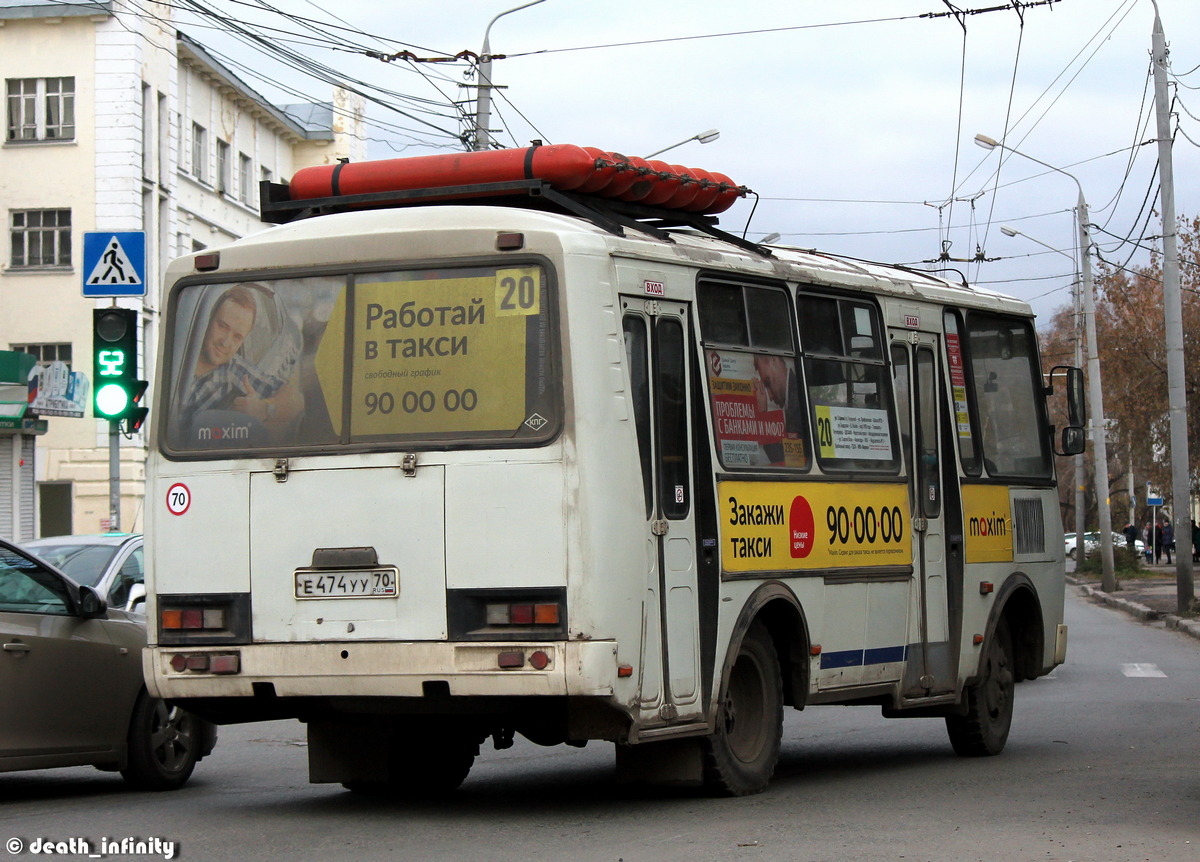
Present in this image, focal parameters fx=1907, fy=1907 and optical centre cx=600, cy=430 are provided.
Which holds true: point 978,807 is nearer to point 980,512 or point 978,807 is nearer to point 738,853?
point 738,853

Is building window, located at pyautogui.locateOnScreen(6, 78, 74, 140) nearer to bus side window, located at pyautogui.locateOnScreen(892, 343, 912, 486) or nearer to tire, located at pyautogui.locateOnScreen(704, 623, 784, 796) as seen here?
bus side window, located at pyautogui.locateOnScreen(892, 343, 912, 486)

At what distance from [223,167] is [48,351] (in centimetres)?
804

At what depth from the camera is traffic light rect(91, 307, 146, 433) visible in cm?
1484

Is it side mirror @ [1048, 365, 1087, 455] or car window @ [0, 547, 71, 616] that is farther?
side mirror @ [1048, 365, 1087, 455]

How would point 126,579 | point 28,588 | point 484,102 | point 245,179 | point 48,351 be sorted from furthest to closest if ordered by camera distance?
point 245,179 < point 48,351 < point 484,102 < point 126,579 < point 28,588

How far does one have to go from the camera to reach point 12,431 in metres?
39.0

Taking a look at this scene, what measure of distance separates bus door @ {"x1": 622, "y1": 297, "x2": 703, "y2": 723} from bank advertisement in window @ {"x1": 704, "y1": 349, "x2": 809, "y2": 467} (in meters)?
0.36

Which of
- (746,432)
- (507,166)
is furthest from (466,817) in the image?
(507,166)

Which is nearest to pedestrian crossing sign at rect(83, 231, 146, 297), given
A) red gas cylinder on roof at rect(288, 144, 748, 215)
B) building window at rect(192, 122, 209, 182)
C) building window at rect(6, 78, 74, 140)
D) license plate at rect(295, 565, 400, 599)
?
red gas cylinder on roof at rect(288, 144, 748, 215)

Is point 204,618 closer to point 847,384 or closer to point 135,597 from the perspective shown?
point 847,384

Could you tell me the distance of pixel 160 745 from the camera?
10836 millimetres

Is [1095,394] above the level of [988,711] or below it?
above

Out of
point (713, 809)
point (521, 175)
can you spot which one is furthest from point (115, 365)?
point (713, 809)

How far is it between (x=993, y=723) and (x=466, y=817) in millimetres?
4603
